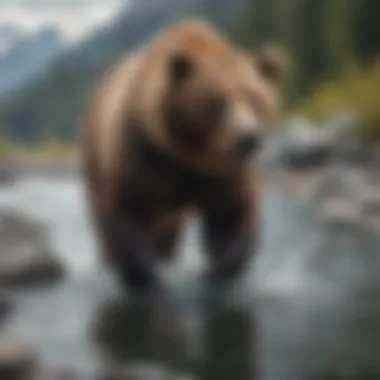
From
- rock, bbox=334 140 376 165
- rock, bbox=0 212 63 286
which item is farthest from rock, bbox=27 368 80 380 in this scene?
rock, bbox=334 140 376 165

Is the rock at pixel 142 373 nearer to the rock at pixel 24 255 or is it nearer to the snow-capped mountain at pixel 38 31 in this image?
the rock at pixel 24 255

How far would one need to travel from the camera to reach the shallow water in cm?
140

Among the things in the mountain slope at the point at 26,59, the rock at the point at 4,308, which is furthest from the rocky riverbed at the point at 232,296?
the mountain slope at the point at 26,59

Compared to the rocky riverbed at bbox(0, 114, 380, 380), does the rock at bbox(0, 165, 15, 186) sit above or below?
above

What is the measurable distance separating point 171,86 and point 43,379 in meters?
0.43

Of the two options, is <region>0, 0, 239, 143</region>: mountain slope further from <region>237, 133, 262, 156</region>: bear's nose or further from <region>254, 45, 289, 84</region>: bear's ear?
<region>237, 133, 262, 156</region>: bear's nose

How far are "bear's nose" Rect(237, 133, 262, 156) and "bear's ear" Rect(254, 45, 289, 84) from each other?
0.11m

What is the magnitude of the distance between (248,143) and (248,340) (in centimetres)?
28

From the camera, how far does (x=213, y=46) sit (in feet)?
4.66

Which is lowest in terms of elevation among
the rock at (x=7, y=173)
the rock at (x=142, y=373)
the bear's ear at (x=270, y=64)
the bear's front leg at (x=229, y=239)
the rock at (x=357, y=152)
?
the rock at (x=142, y=373)

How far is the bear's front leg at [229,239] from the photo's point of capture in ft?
4.79

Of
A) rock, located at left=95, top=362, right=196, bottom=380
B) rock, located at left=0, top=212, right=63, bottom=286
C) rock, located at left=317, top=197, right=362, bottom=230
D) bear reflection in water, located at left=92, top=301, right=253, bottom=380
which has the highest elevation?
rock, located at left=317, top=197, right=362, bottom=230

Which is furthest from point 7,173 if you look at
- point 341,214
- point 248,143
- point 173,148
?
point 341,214

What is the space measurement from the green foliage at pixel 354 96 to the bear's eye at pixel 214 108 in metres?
0.15
